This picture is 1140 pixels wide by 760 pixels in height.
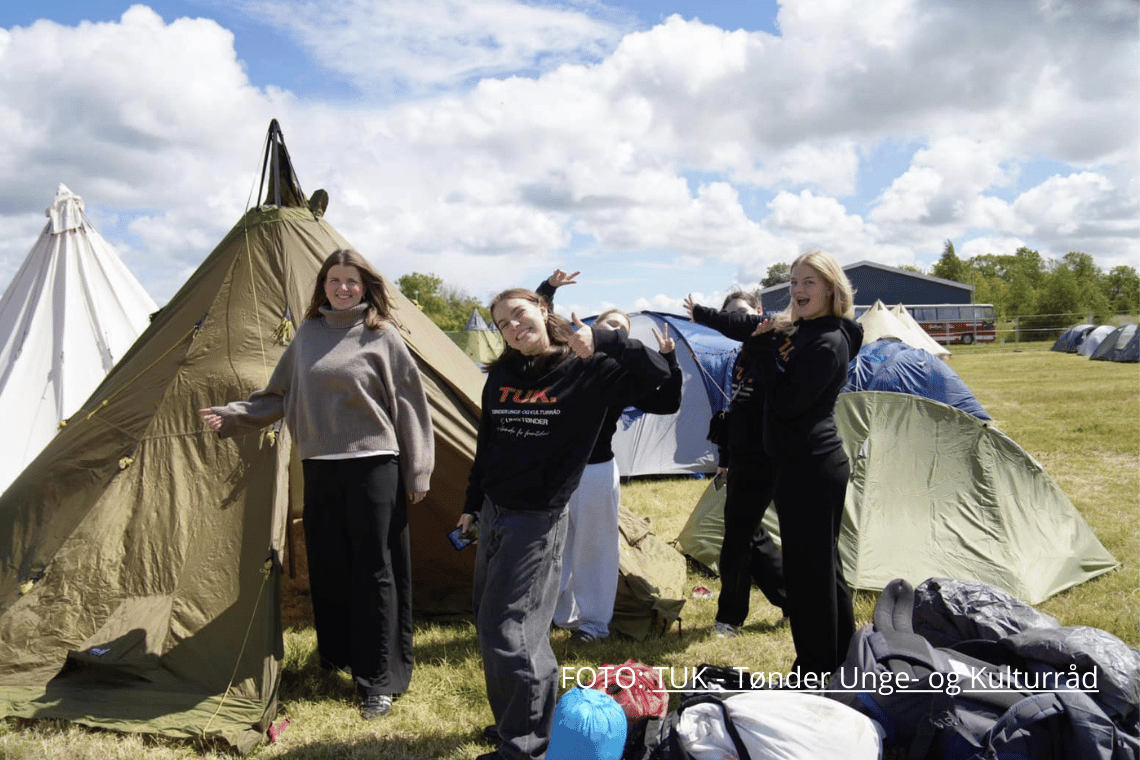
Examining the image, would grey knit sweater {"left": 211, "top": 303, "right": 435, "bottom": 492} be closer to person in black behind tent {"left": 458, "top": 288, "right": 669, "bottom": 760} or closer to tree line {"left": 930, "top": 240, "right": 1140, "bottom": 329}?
person in black behind tent {"left": 458, "top": 288, "right": 669, "bottom": 760}

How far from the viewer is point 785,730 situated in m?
2.71

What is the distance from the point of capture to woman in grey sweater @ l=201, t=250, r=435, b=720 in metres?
3.59

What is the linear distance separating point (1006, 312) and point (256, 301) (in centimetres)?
5692

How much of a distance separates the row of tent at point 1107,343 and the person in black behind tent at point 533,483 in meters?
28.9

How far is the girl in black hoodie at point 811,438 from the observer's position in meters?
3.42

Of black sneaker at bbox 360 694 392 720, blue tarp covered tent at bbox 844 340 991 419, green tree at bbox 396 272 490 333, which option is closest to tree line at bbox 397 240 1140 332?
green tree at bbox 396 272 490 333

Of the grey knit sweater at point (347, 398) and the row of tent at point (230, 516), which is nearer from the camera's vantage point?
the grey knit sweater at point (347, 398)

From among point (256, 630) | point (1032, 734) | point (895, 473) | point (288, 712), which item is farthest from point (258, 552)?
point (895, 473)

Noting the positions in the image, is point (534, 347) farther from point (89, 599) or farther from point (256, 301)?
point (89, 599)

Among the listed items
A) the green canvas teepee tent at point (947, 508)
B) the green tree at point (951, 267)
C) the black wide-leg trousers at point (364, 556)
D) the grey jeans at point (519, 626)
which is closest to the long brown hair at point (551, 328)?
the grey jeans at point (519, 626)

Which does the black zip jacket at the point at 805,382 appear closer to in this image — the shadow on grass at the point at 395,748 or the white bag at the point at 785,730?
the white bag at the point at 785,730

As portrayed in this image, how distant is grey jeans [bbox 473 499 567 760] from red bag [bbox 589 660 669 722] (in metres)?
0.32

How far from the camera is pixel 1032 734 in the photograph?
273 cm

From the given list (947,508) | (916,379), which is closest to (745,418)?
(947,508)
